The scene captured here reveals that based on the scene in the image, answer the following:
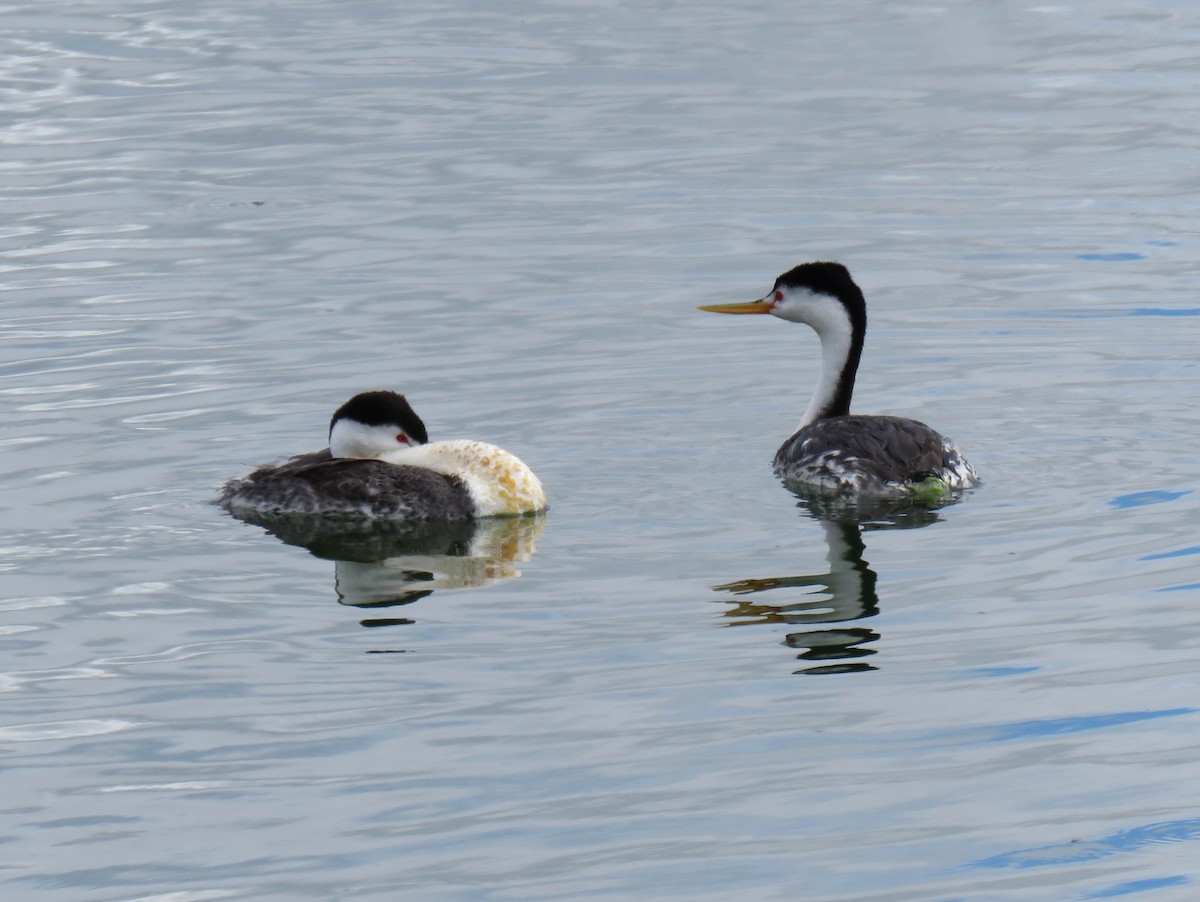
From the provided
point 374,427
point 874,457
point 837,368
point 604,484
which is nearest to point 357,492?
point 374,427

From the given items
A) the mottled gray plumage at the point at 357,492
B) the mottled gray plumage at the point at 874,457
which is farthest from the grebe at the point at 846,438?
the mottled gray plumage at the point at 357,492

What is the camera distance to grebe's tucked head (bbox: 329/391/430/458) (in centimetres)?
1196

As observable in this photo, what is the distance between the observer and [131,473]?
12.4 meters

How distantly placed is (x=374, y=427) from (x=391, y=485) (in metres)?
0.45

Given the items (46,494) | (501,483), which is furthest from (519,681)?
(46,494)

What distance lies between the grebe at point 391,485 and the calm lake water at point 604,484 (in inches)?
9.9

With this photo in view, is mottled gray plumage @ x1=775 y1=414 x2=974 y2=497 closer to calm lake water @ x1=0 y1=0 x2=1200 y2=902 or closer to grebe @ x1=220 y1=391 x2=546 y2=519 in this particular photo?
calm lake water @ x1=0 y1=0 x2=1200 y2=902

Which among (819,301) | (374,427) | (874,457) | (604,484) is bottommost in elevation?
(604,484)

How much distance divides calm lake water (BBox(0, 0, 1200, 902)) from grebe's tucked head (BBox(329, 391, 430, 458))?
29.1 inches

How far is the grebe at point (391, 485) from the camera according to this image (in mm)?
11688

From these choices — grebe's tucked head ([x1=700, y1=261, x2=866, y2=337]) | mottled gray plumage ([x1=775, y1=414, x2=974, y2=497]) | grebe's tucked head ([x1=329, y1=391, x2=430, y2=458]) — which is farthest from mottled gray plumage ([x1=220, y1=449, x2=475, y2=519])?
grebe's tucked head ([x1=700, y1=261, x2=866, y2=337])

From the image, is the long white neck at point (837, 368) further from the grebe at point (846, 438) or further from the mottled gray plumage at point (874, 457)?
the mottled gray plumage at point (874, 457)

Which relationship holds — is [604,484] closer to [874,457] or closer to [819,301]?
[874,457]

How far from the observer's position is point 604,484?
12.1m
